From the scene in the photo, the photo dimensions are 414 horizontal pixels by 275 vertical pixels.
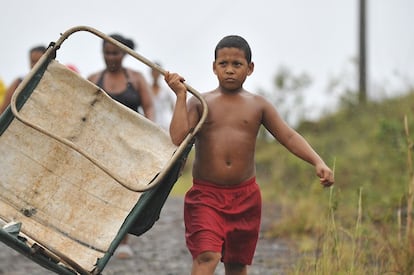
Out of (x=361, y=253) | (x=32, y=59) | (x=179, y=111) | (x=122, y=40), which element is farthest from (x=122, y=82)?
(x=179, y=111)

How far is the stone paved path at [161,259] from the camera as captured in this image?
777 cm

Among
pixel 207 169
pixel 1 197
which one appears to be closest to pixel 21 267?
pixel 1 197

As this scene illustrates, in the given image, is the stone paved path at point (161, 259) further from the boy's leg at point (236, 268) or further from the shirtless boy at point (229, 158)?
the shirtless boy at point (229, 158)

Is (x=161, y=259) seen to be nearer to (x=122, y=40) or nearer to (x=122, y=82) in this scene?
(x=122, y=82)

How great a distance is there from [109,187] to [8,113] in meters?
0.68

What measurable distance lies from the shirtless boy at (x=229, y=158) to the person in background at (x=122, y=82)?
8.50ft

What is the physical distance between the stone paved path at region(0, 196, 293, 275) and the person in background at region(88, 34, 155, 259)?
1186mm

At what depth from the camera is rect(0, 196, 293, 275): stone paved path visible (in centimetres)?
777

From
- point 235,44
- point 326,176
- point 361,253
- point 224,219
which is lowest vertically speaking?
point 361,253

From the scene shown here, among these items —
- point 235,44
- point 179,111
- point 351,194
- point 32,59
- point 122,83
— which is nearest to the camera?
point 179,111

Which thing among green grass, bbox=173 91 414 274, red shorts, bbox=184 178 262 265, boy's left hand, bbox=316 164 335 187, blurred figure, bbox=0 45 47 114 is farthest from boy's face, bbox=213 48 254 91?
blurred figure, bbox=0 45 47 114

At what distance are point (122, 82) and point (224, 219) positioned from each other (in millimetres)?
2975

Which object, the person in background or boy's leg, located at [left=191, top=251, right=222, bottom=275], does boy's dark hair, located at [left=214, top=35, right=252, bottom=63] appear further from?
the person in background

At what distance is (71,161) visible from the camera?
5.70 m
